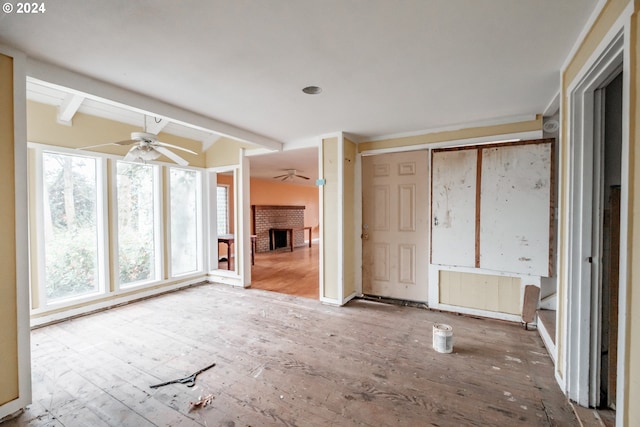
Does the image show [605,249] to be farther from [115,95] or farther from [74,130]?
[74,130]

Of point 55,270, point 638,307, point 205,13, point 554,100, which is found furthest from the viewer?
point 55,270

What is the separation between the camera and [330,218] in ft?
12.5

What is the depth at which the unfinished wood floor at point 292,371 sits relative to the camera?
173 cm

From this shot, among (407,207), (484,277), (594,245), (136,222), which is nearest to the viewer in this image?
(594,245)

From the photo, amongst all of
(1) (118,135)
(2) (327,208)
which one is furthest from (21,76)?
(2) (327,208)

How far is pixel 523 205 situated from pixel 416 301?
5.75 ft

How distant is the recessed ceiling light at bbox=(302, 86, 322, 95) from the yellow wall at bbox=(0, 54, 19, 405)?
1.98 m

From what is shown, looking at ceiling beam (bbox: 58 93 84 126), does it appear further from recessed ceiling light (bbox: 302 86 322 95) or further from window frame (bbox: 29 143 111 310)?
recessed ceiling light (bbox: 302 86 322 95)

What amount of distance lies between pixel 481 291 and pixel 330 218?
2087 mm

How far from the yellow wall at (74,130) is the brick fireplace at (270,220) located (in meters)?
4.28

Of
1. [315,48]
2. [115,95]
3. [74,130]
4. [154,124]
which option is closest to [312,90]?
[315,48]

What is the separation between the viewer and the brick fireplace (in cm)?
822

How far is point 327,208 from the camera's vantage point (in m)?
3.83

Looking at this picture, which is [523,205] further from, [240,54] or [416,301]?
[240,54]
